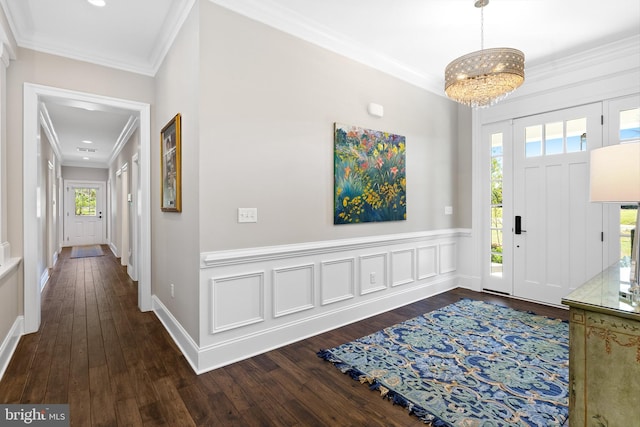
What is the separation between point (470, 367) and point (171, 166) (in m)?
2.99

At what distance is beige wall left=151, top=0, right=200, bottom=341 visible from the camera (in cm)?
237

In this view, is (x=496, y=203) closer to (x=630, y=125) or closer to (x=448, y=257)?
(x=448, y=257)

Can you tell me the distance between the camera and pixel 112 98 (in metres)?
3.32

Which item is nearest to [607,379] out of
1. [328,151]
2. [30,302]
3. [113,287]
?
[328,151]

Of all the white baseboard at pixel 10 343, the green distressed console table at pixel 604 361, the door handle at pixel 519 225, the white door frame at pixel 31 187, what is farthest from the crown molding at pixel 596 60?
the white baseboard at pixel 10 343

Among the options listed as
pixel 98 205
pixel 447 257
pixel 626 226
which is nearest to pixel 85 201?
pixel 98 205

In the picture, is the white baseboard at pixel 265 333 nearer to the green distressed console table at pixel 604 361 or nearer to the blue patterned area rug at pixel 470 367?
the blue patterned area rug at pixel 470 367

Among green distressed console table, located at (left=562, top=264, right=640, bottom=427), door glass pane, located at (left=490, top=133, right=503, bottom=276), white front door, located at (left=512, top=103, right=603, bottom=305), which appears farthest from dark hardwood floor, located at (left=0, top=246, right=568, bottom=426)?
door glass pane, located at (left=490, top=133, right=503, bottom=276)

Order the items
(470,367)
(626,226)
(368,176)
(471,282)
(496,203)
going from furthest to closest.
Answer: (471,282) → (496,203) → (368,176) → (626,226) → (470,367)

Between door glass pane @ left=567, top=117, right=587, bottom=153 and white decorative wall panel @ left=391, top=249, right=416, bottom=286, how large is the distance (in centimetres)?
211

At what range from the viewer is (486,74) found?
2.34 metres

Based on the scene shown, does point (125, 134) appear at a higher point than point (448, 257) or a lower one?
higher

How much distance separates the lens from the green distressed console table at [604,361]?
4.15ft

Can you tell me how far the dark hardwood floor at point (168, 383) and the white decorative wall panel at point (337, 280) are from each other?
0.31 metres
